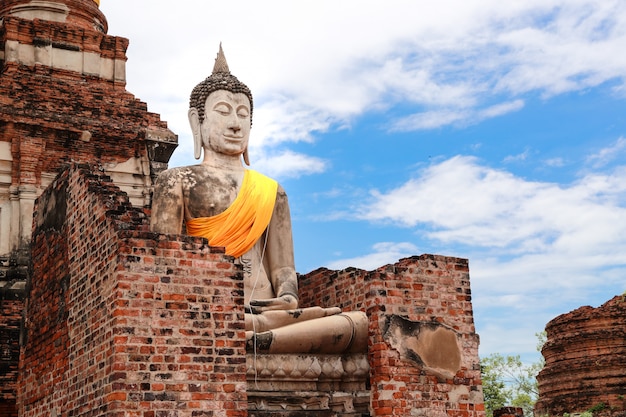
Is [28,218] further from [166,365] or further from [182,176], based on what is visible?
[166,365]

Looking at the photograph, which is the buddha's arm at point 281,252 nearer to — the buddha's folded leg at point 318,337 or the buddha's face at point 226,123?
Answer: the buddha's face at point 226,123

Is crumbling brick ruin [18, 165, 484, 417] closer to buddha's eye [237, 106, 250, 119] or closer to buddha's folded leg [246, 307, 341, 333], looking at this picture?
buddha's folded leg [246, 307, 341, 333]

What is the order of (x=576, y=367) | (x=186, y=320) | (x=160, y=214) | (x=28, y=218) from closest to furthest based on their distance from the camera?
(x=186, y=320) < (x=160, y=214) < (x=28, y=218) < (x=576, y=367)

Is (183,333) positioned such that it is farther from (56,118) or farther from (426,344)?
(56,118)

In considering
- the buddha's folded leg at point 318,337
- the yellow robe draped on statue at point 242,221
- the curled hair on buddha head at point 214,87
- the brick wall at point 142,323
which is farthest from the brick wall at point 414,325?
the curled hair on buddha head at point 214,87

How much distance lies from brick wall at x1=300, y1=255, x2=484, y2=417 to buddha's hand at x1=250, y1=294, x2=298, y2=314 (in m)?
0.54

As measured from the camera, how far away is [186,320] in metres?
6.74

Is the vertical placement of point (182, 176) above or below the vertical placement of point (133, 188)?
below

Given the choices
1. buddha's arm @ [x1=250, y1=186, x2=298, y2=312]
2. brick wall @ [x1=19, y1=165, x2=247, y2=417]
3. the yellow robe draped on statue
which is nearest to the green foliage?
buddha's arm @ [x1=250, y1=186, x2=298, y2=312]

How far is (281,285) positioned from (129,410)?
265cm

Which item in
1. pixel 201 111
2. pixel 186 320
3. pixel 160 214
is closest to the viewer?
pixel 186 320

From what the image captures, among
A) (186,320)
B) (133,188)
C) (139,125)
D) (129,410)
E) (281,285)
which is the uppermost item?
(139,125)

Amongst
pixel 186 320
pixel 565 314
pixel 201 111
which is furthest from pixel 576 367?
pixel 186 320

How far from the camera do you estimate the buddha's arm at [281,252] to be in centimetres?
871
